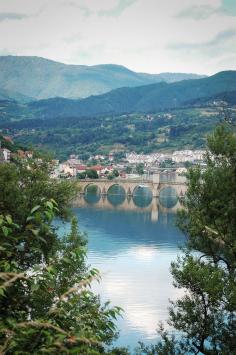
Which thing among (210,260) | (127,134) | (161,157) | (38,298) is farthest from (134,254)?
(127,134)

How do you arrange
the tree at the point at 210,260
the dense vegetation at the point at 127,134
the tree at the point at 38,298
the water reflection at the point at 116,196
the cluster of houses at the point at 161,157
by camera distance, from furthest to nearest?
the dense vegetation at the point at 127,134 < the cluster of houses at the point at 161,157 < the water reflection at the point at 116,196 < the tree at the point at 210,260 < the tree at the point at 38,298

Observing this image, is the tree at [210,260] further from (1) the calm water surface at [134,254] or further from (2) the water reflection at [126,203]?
(2) the water reflection at [126,203]

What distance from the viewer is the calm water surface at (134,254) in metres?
23.8

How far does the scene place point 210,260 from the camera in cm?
1303

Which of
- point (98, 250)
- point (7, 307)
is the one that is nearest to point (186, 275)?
point (7, 307)

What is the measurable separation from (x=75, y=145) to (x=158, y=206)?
9762 cm

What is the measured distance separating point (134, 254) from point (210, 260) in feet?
86.8

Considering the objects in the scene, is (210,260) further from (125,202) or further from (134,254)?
(125,202)

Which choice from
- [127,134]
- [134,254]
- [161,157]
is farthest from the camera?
[127,134]

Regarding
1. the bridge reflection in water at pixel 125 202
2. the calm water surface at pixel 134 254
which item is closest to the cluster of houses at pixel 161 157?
the bridge reflection in water at pixel 125 202

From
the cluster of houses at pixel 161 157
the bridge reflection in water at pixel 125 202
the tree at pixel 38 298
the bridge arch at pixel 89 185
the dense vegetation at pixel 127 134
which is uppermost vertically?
the dense vegetation at pixel 127 134

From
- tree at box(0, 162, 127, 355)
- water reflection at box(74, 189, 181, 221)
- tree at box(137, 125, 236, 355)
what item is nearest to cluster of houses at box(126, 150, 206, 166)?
water reflection at box(74, 189, 181, 221)

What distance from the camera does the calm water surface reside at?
23.8 metres

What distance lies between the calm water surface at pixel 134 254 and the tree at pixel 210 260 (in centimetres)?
423
